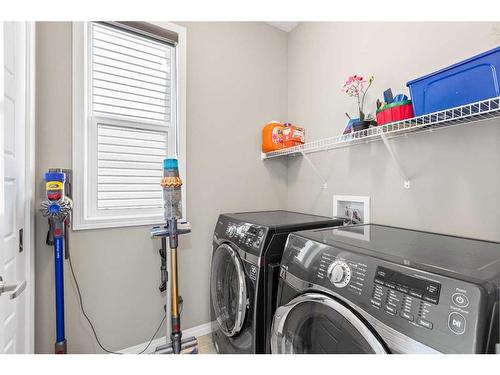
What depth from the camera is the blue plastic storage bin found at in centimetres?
93

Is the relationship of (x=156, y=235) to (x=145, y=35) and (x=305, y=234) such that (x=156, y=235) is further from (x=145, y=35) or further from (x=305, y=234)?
(x=145, y=35)

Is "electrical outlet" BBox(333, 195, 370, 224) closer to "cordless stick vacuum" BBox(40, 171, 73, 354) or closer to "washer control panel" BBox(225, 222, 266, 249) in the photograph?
"washer control panel" BBox(225, 222, 266, 249)

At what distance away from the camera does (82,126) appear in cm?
157

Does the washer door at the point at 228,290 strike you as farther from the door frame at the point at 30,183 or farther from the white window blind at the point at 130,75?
the white window blind at the point at 130,75

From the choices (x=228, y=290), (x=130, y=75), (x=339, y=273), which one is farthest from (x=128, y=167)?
(x=339, y=273)

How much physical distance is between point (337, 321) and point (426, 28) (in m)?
1.61

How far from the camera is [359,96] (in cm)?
171

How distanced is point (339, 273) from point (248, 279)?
0.61 metres

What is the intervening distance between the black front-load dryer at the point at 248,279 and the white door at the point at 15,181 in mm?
1042

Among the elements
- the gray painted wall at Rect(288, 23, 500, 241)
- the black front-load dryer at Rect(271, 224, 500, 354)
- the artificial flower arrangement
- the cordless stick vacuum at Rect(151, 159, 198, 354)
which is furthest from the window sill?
the artificial flower arrangement

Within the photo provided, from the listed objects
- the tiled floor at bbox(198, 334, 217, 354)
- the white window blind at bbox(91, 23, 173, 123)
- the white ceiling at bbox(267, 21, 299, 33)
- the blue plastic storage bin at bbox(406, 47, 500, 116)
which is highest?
the white ceiling at bbox(267, 21, 299, 33)

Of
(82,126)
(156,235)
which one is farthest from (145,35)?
(156,235)

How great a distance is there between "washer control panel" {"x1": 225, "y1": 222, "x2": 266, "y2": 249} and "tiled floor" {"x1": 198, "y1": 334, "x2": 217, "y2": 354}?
0.91 metres

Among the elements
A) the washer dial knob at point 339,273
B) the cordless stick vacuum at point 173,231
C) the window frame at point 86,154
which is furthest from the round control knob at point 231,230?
the washer dial knob at point 339,273
